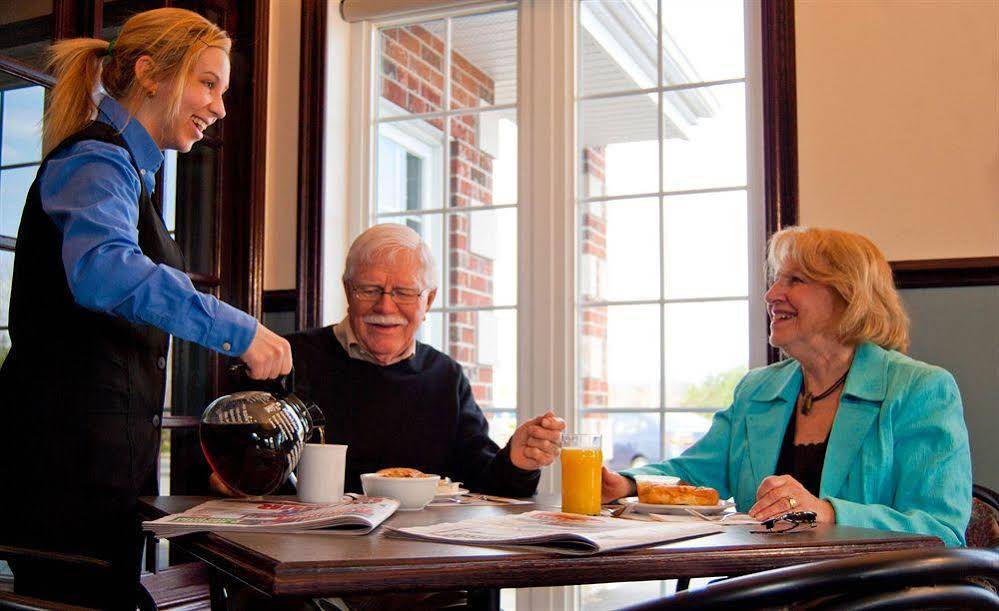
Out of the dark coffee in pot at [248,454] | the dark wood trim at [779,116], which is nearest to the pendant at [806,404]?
the dark wood trim at [779,116]

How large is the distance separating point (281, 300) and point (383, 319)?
1.32 meters

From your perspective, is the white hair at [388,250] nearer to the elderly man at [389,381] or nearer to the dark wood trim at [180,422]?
the elderly man at [389,381]

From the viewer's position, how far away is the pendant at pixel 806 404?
2184 millimetres

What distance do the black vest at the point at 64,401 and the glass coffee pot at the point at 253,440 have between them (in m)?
0.20

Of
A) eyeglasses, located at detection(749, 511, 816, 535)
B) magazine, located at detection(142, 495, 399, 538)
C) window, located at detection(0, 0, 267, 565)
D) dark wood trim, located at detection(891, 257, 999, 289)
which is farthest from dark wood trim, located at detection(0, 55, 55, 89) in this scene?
dark wood trim, located at detection(891, 257, 999, 289)

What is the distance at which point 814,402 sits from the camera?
2.19 metres

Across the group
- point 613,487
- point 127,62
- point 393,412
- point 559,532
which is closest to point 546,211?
point 393,412

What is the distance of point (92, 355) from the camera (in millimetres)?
1629

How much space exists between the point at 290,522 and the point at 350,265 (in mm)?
1146

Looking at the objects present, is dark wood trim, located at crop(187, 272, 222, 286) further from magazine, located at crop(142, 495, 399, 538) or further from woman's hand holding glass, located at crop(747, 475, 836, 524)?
woman's hand holding glass, located at crop(747, 475, 836, 524)

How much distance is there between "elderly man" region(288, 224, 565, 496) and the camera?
2.26m

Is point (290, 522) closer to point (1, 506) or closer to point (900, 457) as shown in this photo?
point (1, 506)

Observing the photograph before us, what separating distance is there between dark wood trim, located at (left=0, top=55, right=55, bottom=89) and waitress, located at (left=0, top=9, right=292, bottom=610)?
94cm

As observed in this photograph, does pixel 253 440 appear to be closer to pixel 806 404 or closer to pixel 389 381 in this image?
pixel 389 381
